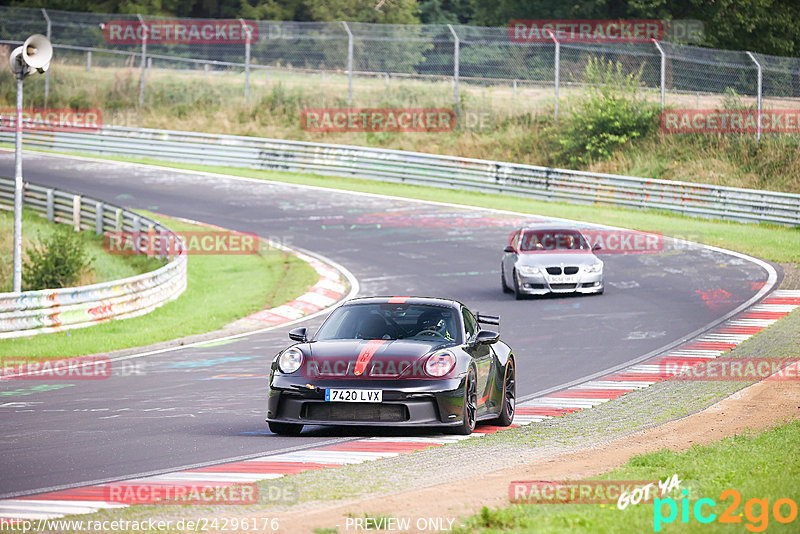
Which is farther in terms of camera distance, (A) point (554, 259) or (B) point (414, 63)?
(B) point (414, 63)

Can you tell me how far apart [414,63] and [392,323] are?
31552 mm

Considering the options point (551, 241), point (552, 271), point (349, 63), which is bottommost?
point (552, 271)

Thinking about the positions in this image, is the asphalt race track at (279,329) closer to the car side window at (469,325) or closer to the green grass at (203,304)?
the green grass at (203,304)

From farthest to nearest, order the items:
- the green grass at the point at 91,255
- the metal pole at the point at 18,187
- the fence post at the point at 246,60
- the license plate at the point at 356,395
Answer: the fence post at the point at 246,60 → the green grass at the point at 91,255 → the metal pole at the point at 18,187 → the license plate at the point at 356,395

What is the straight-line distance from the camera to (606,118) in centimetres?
Answer: 4031

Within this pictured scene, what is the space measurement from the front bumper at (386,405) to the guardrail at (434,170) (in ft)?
79.1

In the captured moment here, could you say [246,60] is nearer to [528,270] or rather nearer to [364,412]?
[528,270]

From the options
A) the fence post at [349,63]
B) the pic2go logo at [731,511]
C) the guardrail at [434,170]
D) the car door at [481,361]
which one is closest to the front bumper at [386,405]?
the car door at [481,361]

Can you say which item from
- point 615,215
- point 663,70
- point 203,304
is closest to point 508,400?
point 203,304

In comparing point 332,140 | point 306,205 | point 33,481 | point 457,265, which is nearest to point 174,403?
point 33,481

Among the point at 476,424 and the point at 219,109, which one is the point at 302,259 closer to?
the point at 476,424

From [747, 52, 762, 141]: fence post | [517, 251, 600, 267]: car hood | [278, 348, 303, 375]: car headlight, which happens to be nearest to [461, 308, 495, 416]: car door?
[278, 348, 303, 375]: car headlight

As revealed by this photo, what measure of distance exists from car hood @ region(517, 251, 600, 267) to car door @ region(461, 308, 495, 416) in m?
10.8

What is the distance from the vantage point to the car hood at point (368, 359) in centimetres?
1029
